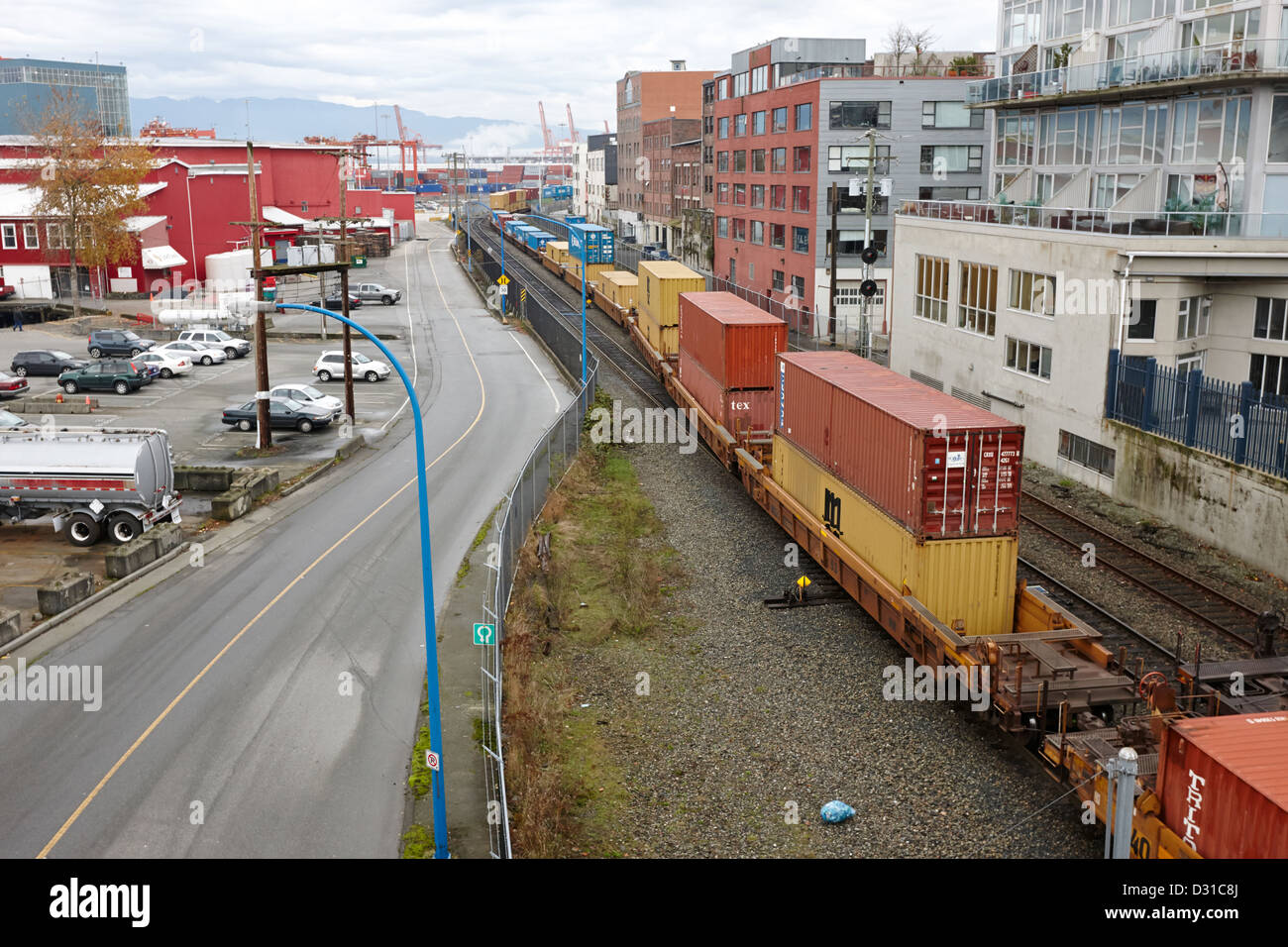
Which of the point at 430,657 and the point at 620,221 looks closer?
the point at 430,657

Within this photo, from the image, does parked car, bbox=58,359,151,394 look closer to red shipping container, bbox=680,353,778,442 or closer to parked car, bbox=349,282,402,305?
parked car, bbox=349,282,402,305

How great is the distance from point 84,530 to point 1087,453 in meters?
27.3

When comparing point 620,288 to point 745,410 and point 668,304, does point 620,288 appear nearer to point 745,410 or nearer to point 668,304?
point 668,304

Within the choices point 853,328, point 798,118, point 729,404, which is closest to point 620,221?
point 798,118

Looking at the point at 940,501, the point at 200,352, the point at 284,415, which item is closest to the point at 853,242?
the point at 284,415

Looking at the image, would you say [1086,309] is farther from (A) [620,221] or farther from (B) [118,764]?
(A) [620,221]

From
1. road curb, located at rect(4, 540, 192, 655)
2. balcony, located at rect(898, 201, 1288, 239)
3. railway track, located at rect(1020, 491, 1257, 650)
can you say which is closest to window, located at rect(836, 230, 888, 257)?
balcony, located at rect(898, 201, 1288, 239)

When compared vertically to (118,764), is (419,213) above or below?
above

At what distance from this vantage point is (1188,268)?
28.8 meters

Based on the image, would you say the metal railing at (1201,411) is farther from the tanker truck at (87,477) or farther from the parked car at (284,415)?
the parked car at (284,415)

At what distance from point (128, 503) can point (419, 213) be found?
551 feet

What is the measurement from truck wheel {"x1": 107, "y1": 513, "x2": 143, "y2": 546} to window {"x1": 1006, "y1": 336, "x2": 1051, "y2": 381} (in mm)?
26151

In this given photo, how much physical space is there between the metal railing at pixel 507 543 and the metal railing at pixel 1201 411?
1574cm
